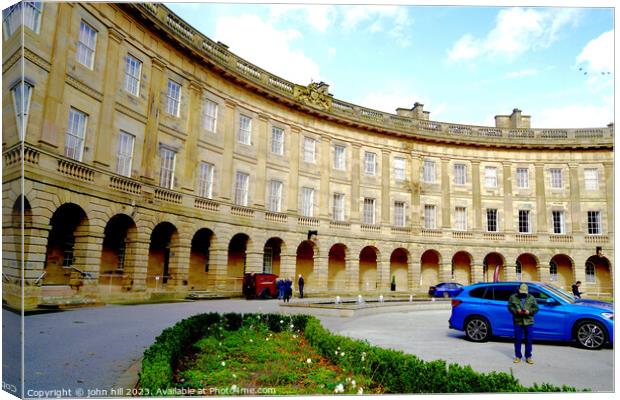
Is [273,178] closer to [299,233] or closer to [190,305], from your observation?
[299,233]

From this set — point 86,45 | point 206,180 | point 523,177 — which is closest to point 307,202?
point 206,180

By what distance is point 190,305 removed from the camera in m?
12.2

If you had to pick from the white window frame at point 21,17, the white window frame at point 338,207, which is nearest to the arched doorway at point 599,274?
the white window frame at point 338,207

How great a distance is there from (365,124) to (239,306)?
11.6 m

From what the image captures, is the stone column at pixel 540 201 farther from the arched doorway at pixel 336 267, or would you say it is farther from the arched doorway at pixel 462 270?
the arched doorway at pixel 336 267

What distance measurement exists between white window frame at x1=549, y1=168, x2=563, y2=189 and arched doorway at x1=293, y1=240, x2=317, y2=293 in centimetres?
1198

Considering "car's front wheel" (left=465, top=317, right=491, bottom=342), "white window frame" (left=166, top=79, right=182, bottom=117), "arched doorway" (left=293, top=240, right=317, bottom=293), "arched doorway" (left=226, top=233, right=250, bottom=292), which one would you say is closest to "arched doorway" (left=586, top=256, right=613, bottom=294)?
"car's front wheel" (left=465, top=317, right=491, bottom=342)

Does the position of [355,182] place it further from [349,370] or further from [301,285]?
[349,370]

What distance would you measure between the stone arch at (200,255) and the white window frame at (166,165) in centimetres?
251

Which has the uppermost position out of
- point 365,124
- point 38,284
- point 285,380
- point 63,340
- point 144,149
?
point 365,124

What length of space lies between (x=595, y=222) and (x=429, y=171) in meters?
7.77

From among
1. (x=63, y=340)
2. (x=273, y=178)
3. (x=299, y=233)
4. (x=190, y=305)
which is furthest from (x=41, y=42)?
(x=299, y=233)

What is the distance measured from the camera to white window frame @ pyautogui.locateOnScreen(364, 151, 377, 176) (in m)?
20.3

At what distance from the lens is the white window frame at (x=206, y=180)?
1547cm
